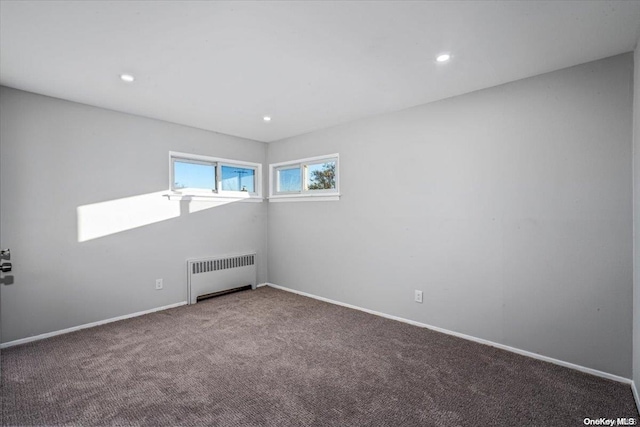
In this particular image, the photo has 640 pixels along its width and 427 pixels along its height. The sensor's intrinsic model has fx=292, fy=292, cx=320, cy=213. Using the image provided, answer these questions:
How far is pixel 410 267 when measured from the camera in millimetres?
3123

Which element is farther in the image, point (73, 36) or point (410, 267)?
point (410, 267)

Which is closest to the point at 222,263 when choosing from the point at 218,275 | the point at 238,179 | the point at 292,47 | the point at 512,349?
the point at 218,275

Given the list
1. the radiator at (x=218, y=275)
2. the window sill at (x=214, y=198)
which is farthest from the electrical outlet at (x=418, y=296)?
the window sill at (x=214, y=198)

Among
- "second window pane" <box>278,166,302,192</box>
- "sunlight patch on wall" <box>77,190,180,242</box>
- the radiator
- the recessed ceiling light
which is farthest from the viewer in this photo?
"second window pane" <box>278,166,302,192</box>

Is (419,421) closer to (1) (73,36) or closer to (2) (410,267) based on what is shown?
(2) (410,267)

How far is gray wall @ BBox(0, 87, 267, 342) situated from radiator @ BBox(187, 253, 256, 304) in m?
0.12

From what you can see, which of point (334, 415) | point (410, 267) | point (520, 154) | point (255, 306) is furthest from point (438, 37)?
point (255, 306)

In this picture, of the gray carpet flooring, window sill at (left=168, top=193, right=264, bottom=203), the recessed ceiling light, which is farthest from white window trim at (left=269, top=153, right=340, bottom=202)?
the recessed ceiling light

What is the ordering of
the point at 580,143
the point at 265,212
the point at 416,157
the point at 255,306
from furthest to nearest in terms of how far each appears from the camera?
the point at 265,212
the point at 255,306
the point at 416,157
the point at 580,143

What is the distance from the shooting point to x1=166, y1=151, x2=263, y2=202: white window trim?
364 centimetres

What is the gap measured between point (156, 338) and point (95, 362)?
1.65ft

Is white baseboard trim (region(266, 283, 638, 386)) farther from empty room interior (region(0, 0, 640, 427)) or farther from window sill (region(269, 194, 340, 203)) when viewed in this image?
Result: window sill (region(269, 194, 340, 203))

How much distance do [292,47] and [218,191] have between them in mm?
2660

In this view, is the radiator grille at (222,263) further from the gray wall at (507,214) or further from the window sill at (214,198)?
the gray wall at (507,214)
